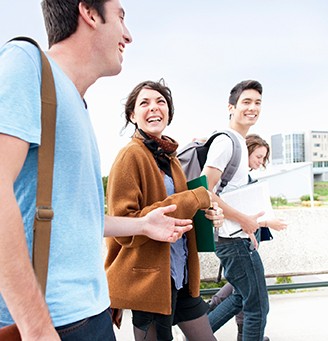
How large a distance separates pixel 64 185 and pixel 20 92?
24 cm

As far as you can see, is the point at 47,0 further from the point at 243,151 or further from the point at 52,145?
the point at 243,151

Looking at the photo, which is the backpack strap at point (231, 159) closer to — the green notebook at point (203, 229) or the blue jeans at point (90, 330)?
the green notebook at point (203, 229)

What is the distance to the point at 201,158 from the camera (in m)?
2.20

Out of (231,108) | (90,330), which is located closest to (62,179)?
(90,330)

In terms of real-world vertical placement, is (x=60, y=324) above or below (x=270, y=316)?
above

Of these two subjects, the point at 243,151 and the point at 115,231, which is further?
the point at 243,151

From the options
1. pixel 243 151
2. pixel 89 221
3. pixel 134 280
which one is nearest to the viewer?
pixel 89 221

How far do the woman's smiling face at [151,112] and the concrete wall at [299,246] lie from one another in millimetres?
2301

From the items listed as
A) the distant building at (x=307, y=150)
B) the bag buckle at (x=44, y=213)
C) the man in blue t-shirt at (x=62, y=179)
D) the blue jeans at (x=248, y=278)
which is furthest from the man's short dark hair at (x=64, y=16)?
the distant building at (x=307, y=150)

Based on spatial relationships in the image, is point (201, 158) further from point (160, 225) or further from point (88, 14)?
point (88, 14)

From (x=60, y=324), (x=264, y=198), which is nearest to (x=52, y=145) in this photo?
(x=60, y=324)

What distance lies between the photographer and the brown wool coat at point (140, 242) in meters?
1.50

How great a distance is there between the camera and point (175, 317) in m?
1.71

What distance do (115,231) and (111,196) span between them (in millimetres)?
394
